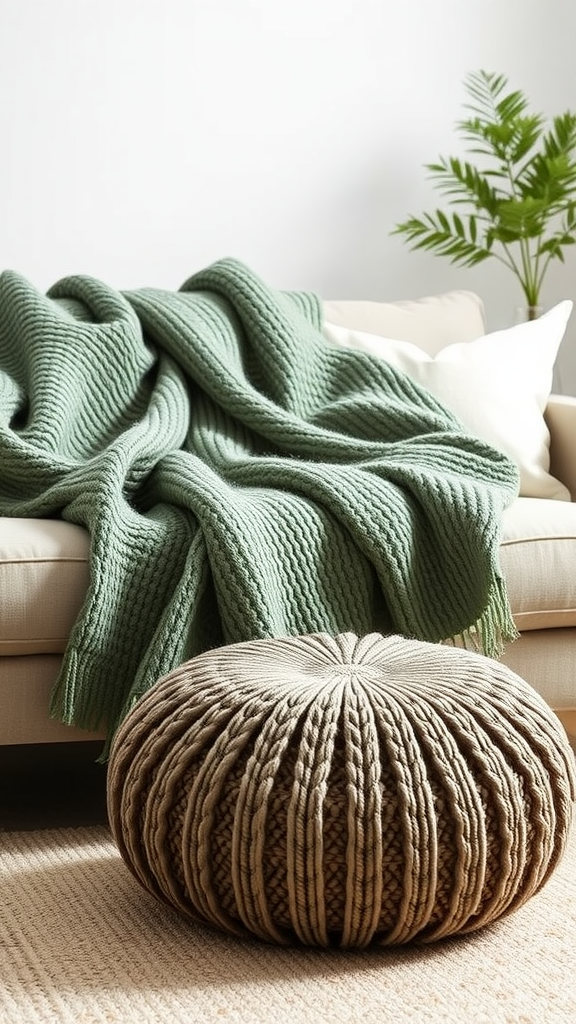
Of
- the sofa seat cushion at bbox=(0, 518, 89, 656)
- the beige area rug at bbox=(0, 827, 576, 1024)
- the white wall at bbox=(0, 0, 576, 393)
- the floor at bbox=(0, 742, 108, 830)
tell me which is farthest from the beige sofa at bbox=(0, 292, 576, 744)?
the white wall at bbox=(0, 0, 576, 393)

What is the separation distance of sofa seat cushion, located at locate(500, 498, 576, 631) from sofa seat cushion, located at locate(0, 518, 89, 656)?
608 mm

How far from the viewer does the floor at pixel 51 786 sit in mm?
1753

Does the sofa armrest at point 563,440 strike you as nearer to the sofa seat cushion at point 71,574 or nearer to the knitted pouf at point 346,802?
the sofa seat cushion at point 71,574

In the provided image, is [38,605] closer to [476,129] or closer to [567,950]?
[567,950]

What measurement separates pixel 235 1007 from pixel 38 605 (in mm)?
Answer: 613

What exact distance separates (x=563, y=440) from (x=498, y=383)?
17 centimetres

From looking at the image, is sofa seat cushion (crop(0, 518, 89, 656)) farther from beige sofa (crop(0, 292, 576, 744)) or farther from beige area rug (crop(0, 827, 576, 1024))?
beige area rug (crop(0, 827, 576, 1024))

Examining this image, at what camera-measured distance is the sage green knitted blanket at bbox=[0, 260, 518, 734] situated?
5.25 ft

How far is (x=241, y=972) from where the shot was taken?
1202 mm

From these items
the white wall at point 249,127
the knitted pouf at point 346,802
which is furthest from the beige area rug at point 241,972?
the white wall at point 249,127

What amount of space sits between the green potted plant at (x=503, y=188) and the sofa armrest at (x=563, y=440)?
79cm

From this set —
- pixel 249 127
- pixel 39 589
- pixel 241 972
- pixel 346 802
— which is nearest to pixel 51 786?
pixel 39 589

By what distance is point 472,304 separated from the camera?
8.58ft

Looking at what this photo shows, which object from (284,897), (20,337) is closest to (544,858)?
(284,897)
